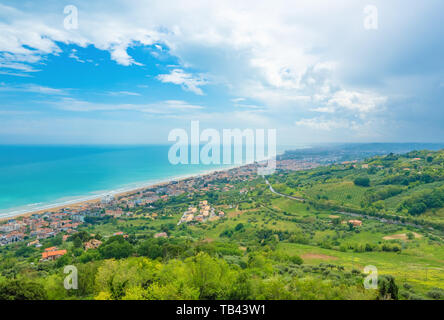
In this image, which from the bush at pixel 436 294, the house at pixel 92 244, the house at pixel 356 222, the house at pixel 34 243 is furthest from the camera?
the house at pixel 356 222

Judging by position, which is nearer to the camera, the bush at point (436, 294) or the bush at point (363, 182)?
the bush at point (436, 294)

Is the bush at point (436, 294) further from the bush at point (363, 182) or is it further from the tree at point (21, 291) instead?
the bush at point (363, 182)

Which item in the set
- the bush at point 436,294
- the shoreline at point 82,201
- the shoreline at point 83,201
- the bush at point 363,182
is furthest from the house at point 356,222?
the shoreline at point 82,201

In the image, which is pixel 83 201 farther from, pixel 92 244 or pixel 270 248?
pixel 270 248

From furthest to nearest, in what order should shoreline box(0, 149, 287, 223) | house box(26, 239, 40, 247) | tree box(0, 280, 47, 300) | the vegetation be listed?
shoreline box(0, 149, 287, 223) → house box(26, 239, 40, 247) → the vegetation → tree box(0, 280, 47, 300)

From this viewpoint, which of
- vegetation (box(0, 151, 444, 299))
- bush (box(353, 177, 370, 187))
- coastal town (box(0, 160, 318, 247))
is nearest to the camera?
vegetation (box(0, 151, 444, 299))

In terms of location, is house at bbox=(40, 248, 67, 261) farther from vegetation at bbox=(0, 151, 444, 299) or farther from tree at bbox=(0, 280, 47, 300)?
Answer: tree at bbox=(0, 280, 47, 300)

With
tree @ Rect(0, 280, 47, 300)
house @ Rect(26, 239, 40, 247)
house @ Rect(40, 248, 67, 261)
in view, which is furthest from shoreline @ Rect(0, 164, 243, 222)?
tree @ Rect(0, 280, 47, 300)
